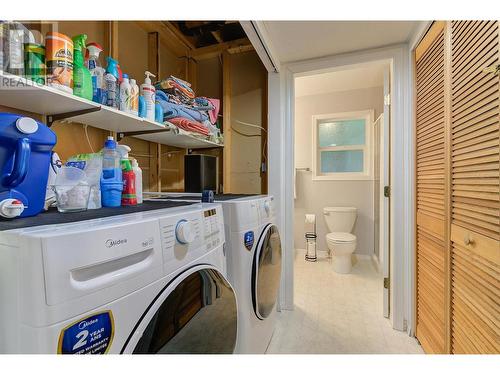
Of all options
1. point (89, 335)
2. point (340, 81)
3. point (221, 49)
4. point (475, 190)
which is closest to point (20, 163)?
point (89, 335)

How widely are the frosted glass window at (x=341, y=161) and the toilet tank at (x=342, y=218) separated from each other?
0.62 metres

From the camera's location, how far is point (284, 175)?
1.93 metres

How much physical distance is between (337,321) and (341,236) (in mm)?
1108

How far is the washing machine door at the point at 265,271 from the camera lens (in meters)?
1.10

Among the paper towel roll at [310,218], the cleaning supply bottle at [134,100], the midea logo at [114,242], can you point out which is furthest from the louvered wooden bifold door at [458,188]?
the paper towel roll at [310,218]

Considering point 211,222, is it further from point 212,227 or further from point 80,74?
point 80,74

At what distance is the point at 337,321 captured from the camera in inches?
68.8

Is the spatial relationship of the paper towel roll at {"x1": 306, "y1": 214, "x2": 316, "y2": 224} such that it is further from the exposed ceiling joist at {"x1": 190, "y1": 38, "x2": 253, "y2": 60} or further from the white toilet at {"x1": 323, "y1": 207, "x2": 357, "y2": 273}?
the exposed ceiling joist at {"x1": 190, "y1": 38, "x2": 253, "y2": 60}

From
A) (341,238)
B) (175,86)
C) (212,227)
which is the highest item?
(175,86)

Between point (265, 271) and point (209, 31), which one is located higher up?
point (209, 31)

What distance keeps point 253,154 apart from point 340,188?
5.35ft
